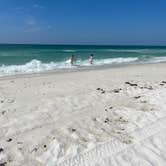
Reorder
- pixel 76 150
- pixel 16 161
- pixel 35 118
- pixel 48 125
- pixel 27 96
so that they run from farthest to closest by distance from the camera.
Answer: pixel 27 96, pixel 35 118, pixel 48 125, pixel 76 150, pixel 16 161

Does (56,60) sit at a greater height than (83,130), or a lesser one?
lesser

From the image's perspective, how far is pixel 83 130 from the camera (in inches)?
154

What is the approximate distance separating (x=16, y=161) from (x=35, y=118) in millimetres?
1624

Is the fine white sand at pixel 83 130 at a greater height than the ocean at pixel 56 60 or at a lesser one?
greater

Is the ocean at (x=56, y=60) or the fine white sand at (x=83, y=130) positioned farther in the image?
the ocean at (x=56, y=60)

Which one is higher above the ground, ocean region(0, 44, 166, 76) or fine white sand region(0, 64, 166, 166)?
fine white sand region(0, 64, 166, 166)

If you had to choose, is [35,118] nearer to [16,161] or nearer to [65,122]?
[65,122]

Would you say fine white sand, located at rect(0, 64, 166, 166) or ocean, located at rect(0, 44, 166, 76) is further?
ocean, located at rect(0, 44, 166, 76)

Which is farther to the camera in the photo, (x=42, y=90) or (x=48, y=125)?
(x=42, y=90)

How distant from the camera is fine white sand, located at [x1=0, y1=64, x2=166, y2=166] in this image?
120 inches

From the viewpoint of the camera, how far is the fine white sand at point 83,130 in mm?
3037

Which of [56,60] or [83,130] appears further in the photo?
[56,60]

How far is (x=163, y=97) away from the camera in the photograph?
19.5 feet

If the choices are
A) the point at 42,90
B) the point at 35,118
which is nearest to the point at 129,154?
the point at 35,118
